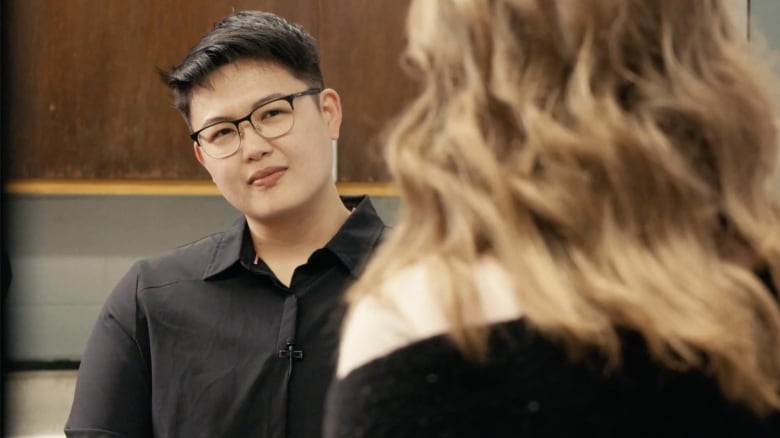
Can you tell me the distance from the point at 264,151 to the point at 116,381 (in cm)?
44

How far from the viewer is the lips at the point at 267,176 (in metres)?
1.57

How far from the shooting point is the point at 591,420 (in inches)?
28.9

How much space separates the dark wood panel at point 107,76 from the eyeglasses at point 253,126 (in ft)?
4.38

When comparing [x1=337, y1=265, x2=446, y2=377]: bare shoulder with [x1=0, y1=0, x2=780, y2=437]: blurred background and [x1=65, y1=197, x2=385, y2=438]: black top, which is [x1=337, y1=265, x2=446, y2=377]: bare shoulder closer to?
[x1=65, y1=197, x2=385, y2=438]: black top

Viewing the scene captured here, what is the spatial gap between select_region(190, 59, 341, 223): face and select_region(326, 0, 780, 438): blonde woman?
75 cm

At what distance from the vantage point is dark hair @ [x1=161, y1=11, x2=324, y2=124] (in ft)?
5.24

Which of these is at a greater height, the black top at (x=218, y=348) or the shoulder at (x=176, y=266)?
the shoulder at (x=176, y=266)

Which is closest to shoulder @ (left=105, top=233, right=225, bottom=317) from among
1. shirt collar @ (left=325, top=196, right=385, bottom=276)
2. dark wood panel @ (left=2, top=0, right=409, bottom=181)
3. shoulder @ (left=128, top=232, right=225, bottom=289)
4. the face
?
shoulder @ (left=128, top=232, right=225, bottom=289)

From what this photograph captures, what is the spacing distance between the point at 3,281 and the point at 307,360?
1754 mm

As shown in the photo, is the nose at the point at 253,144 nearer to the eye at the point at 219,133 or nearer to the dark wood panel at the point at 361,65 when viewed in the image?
the eye at the point at 219,133

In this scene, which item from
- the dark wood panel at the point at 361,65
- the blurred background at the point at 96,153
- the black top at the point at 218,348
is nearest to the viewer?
the black top at the point at 218,348

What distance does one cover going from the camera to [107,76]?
2.97 metres

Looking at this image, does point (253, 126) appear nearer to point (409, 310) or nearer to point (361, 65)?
point (409, 310)

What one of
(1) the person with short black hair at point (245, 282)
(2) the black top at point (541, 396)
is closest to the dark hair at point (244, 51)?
(1) the person with short black hair at point (245, 282)
